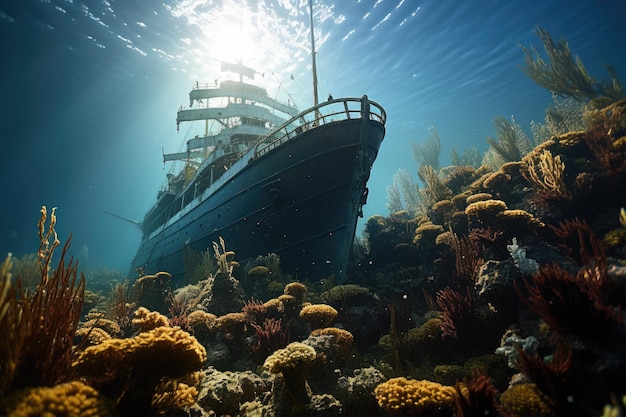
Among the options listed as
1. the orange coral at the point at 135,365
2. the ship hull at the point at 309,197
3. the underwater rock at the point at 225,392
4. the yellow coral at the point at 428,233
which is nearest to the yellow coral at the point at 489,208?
the yellow coral at the point at 428,233

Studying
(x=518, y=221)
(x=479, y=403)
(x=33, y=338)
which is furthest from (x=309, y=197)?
(x=33, y=338)

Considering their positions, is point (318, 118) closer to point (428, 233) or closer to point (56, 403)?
point (428, 233)

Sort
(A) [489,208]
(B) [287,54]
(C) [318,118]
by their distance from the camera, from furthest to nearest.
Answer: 1. (B) [287,54]
2. (C) [318,118]
3. (A) [489,208]

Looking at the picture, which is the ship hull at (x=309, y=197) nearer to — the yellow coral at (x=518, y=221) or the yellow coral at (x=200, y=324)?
the yellow coral at (x=518, y=221)

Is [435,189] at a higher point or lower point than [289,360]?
higher

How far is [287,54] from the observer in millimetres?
24031

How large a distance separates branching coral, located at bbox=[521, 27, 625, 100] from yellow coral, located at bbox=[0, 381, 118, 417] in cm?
1985

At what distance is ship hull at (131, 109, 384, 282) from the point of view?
8.35 metres

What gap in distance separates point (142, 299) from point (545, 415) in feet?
34.2

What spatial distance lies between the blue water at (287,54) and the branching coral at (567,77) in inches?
72.1

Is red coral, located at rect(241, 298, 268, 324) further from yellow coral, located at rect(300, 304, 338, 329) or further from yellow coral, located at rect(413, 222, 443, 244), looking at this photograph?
yellow coral, located at rect(413, 222, 443, 244)

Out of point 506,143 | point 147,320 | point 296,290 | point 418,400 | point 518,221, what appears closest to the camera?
point 418,400

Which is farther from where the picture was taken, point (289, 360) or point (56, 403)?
point (289, 360)

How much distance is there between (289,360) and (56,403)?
69.0 inches
